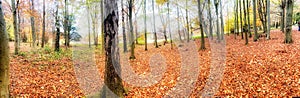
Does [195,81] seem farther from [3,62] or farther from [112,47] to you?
[3,62]

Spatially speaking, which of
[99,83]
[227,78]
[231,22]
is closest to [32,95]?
[99,83]

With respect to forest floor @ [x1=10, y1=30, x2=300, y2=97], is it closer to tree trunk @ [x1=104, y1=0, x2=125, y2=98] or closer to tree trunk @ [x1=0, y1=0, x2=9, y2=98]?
tree trunk @ [x1=104, y1=0, x2=125, y2=98]

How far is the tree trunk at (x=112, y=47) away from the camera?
6391mm

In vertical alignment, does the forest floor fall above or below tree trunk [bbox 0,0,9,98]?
below

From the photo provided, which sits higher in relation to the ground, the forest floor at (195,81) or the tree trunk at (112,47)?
the tree trunk at (112,47)

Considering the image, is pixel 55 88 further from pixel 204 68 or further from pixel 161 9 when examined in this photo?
pixel 161 9

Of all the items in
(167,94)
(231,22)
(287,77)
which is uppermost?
(231,22)

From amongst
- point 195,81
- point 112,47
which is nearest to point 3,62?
point 112,47

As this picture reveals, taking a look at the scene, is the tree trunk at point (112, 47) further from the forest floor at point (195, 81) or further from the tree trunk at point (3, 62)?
the tree trunk at point (3, 62)

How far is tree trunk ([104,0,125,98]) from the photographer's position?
6391mm

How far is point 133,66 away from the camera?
13.9 metres

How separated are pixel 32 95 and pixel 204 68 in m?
6.85

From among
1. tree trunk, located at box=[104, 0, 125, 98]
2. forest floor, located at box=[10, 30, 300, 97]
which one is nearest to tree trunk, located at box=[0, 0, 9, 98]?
tree trunk, located at box=[104, 0, 125, 98]

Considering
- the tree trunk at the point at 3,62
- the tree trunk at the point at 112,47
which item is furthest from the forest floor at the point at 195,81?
the tree trunk at the point at 3,62
